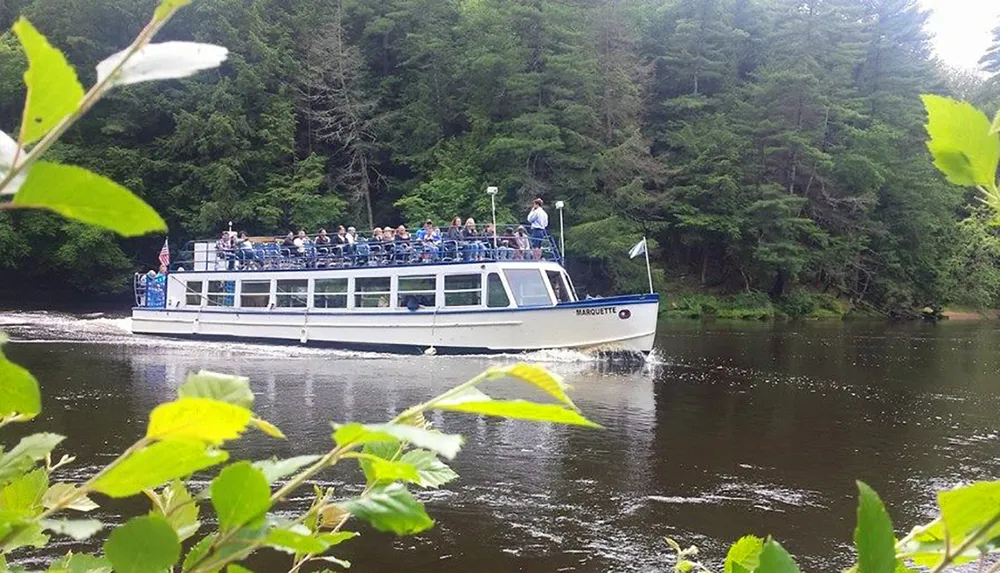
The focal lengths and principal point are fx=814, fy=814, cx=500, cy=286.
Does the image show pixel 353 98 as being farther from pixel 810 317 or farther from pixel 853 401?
pixel 853 401

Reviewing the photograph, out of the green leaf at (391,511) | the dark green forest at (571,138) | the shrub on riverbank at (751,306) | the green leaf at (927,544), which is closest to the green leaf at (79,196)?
the green leaf at (391,511)

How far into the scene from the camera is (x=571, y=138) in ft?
120

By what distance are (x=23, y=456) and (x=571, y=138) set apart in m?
36.6

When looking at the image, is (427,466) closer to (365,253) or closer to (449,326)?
(449,326)

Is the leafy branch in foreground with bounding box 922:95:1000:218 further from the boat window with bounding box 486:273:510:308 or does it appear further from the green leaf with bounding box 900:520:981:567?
the boat window with bounding box 486:273:510:308

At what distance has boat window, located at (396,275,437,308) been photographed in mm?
19828

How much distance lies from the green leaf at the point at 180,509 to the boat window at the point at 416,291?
18739 mm

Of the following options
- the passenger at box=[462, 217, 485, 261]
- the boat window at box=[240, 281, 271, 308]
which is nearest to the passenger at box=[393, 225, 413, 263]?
the passenger at box=[462, 217, 485, 261]

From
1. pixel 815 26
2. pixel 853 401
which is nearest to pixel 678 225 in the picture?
A: pixel 815 26

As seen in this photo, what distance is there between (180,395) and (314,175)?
1556 inches

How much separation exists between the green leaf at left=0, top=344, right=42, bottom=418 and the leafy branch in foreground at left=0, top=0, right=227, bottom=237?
0.14 metres

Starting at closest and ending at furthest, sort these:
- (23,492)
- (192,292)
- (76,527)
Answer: (76,527)
(23,492)
(192,292)

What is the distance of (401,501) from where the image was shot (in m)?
0.80

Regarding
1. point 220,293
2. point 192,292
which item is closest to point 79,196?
point 220,293
